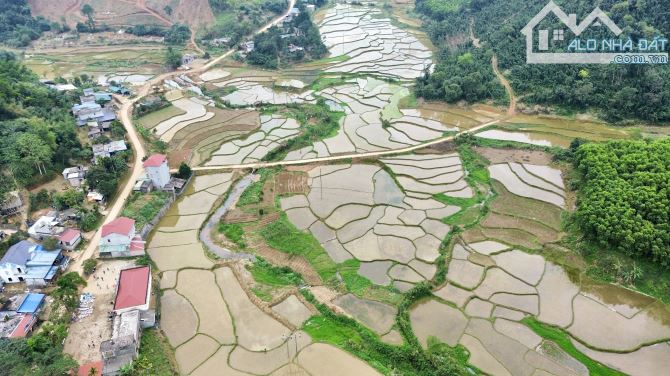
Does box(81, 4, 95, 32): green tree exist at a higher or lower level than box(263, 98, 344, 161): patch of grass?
higher

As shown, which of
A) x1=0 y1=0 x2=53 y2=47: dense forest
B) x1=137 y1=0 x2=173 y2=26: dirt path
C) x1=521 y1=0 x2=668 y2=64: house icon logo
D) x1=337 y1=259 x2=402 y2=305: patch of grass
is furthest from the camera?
x1=137 y1=0 x2=173 y2=26: dirt path

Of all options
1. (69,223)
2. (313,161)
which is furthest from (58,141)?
(313,161)

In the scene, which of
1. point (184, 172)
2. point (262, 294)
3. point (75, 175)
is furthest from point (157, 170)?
point (262, 294)

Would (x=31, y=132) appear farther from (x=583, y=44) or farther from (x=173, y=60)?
(x=583, y=44)

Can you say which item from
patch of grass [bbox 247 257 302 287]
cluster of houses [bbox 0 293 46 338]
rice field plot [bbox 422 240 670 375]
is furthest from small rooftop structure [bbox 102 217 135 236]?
rice field plot [bbox 422 240 670 375]

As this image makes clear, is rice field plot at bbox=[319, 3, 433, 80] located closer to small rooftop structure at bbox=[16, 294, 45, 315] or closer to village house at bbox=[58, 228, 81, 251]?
village house at bbox=[58, 228, 81, 251]

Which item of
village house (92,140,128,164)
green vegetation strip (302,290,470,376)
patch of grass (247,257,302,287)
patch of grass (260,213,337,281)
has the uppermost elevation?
village house (92,140,128,164)

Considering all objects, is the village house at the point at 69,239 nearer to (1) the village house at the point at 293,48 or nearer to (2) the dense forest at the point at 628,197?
(2) the dense forest at the point at 628,197

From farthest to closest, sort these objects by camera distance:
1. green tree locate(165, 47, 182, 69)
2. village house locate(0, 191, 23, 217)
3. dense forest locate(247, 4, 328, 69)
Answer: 1. dense forest locate(247, 4, 328, 69)
2. green tree locate(165, 47, 182, 69)
3. village house locate(0, 191, 23, 217)
